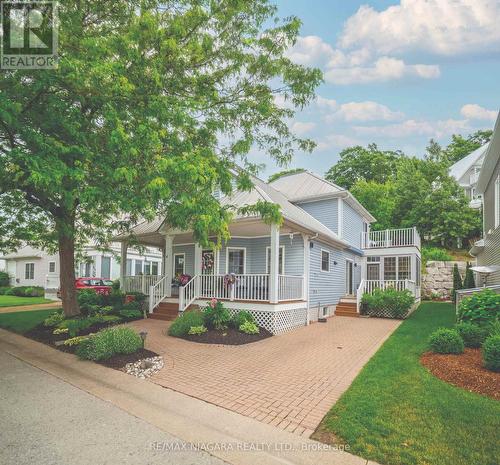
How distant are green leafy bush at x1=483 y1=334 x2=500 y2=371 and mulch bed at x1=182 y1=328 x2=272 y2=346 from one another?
17.9ft

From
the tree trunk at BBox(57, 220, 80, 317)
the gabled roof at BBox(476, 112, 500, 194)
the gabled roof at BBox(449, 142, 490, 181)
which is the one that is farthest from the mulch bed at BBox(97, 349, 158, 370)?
the gabled roof at BBox(449, 142, 490, 181)

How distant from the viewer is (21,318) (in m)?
12.8

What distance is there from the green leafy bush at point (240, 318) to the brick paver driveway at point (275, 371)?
3.39 feet

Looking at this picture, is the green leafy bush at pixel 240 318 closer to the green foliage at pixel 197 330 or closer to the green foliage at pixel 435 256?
the green foliage at pixel 197 330

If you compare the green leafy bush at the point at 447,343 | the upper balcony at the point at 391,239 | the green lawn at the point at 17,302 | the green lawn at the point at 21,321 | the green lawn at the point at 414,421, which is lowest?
the green lawn at the point at 17,302

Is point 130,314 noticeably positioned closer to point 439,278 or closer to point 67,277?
point 67,277

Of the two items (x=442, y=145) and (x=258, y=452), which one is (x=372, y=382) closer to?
(x=258, y=452)

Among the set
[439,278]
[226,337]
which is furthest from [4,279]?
[439,278]

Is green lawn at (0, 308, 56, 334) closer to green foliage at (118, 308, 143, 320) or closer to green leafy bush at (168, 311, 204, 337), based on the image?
green foliage at (118, 308, 143, 320)

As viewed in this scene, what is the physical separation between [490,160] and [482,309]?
6125 millimetres

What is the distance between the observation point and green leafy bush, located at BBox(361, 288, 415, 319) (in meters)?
13.9

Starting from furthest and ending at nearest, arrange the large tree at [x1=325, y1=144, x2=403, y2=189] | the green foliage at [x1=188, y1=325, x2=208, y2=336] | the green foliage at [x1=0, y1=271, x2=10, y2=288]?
the large tree at [x1=325, y1=144, x2=403, y2=189], the green foliage at [x1=0, y1=271, x2=10, y2=288], the green foliage at [x1=188, y1=325, x2=208, y2=336]

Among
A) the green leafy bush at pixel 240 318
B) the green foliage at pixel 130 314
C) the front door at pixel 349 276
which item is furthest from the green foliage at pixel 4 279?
the front door at pixel 349 276

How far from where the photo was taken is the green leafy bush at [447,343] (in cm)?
657
